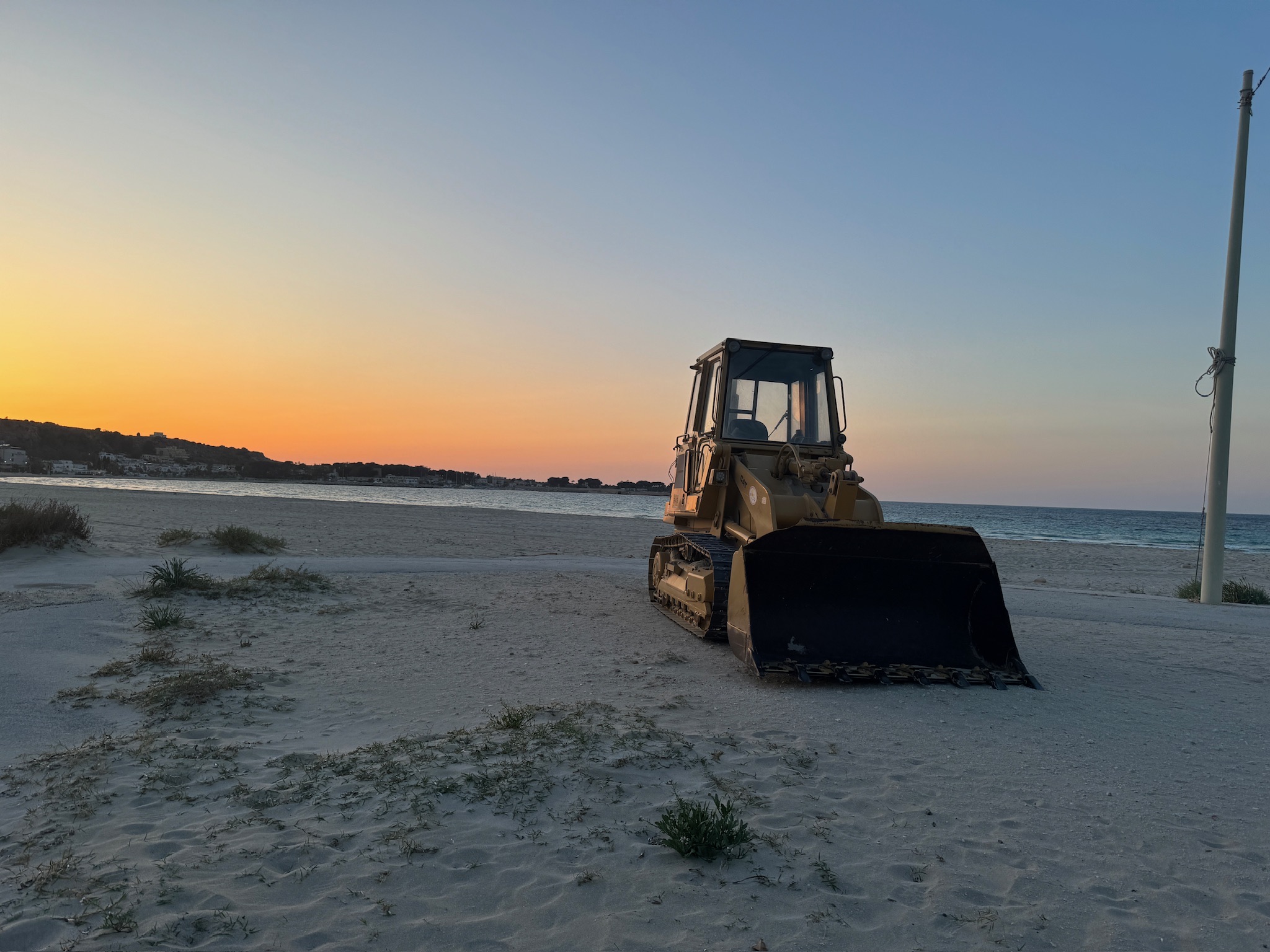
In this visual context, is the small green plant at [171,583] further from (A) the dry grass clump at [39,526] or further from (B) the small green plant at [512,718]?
(B) the small green plant at [512,718]

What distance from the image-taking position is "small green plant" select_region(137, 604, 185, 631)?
8.38 meters

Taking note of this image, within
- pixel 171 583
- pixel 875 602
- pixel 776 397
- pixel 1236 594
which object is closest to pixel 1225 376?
pixel 1236 594

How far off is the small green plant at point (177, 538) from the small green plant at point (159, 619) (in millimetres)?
8176

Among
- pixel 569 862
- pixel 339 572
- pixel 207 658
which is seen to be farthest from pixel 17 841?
pixel 339 572

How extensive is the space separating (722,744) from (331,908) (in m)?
2.70

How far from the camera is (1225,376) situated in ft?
43.5

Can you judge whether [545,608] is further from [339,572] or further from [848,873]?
[848,873]

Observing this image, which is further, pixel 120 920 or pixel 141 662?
pixel 141 662

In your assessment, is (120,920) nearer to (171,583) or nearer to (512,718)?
(512,718)

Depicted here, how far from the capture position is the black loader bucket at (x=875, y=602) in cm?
696

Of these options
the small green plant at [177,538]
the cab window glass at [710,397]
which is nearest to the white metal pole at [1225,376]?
the cab window glass at [710,397]

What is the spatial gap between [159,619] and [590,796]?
21.7 ft

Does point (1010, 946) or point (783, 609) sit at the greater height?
point (783, 609)

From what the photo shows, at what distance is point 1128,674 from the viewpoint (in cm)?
772
